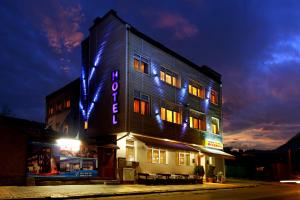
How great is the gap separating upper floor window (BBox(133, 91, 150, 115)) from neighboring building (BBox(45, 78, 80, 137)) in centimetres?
739

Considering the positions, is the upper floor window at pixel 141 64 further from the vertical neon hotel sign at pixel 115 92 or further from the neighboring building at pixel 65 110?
the neighboring building at pixel 65 110

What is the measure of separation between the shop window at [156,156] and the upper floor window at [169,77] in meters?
6.31

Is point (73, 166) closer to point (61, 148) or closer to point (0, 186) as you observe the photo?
point (61, 148)

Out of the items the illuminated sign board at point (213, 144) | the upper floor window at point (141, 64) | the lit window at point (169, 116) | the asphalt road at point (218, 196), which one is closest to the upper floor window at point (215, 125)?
the illuminated sign board at point (213, 144)

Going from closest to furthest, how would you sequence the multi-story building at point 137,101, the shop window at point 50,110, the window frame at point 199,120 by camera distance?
1. the multi-story building at point 137,101
2. the window frame at point 199,120
3. the shop window at point 50,110

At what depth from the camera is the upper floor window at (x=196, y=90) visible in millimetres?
38628

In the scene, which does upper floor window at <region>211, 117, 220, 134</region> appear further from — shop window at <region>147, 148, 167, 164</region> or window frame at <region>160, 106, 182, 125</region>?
shop window at <region>147, 148, 167, 164</region>

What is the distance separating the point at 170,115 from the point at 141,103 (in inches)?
184

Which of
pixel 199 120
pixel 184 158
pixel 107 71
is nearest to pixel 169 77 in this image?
pixel 107 71

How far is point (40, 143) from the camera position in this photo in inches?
934

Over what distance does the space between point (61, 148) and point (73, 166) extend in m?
1.58

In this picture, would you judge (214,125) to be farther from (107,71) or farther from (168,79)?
(107,71)

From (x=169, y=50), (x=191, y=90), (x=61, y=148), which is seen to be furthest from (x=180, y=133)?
(x=61, y=148)

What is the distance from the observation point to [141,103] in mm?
30891
